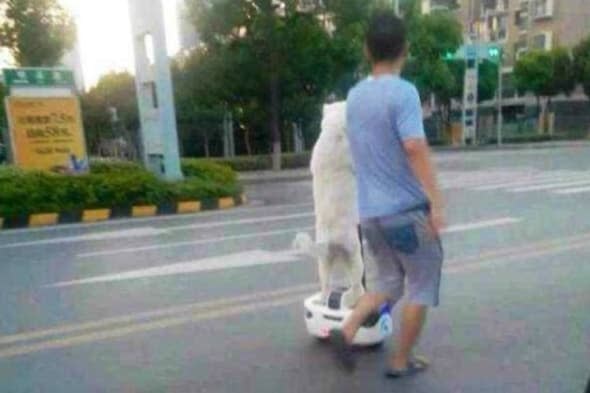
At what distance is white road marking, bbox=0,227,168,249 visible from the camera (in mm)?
8883

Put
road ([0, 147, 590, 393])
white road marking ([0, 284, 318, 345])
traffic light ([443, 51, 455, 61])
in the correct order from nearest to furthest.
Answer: road ([0, 147, 590, 393])
white road marking ([0, 284, 318, 345])
traffic light ([443, 51, 455, 61])

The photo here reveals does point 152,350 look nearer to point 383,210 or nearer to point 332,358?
point 332,358

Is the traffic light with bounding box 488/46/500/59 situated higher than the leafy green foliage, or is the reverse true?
the traffic light with bounding box 488/46/500/59

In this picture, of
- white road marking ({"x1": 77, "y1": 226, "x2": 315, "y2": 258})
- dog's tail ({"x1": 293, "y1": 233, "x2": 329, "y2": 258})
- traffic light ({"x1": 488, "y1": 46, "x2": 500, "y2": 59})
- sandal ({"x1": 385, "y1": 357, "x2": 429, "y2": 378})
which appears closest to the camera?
sandal ({"x1": 385, "y1": 357, "x2": 429, "y2": 378})

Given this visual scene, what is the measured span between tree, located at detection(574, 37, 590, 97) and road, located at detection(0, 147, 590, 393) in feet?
99.5

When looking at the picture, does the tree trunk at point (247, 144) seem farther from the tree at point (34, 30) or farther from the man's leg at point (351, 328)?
the man's leg at point (351, 328)

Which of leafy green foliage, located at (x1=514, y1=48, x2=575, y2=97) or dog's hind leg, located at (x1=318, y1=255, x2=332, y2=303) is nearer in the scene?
dog's hind leg, located at (x1=318, y1=255, x2=332, y2=303)

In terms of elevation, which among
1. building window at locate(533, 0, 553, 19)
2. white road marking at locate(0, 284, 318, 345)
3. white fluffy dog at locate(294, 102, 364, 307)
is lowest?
white road marking at locate(0, 284, 318, 345)

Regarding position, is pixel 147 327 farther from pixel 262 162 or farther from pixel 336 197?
pixel 262 162

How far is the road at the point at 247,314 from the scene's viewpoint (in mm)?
3750

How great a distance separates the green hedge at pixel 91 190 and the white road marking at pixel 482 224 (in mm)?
5365

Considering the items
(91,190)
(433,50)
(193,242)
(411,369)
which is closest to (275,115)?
(91,190)

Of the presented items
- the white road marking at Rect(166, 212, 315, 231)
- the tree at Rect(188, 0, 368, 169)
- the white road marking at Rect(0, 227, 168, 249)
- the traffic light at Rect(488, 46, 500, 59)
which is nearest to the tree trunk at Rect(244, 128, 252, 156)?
the tree at Rect(188, 0, 368, 169)

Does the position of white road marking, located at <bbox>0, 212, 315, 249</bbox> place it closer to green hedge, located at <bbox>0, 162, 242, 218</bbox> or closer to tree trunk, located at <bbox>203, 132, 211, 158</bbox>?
green hedge, located at <bbox>0, 162, 242, 218</bbox>
